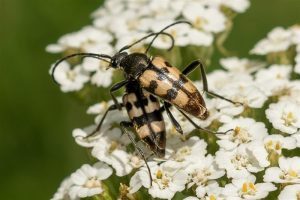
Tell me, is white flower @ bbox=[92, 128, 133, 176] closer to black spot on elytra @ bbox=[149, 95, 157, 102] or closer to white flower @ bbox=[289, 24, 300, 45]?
black spot on elytra @ bbox=[149, 95, 157, 102]

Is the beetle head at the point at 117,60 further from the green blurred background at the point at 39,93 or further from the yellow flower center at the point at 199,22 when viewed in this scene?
the green blurred background at the point at 39,93

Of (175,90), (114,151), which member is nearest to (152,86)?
(175,90)

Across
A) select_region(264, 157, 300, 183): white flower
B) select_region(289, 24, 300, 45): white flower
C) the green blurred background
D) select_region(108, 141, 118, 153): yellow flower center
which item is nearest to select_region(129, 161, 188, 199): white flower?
select_region(108, 141, 118, 153): yellow flower center

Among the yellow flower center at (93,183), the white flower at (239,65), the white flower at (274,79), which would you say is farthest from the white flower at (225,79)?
the yellow flower center at (93,183)

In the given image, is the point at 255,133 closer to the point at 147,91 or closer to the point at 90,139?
the point at 147,91

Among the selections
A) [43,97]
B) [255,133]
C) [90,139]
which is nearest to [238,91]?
[255,133]

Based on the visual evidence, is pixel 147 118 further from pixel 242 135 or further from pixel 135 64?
pixel 242 135
